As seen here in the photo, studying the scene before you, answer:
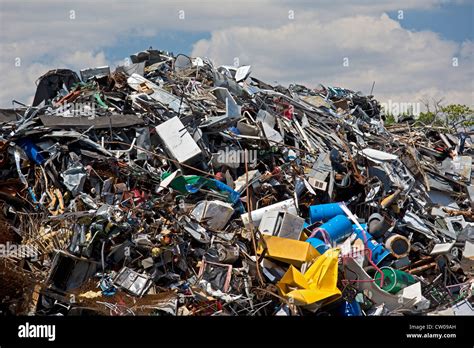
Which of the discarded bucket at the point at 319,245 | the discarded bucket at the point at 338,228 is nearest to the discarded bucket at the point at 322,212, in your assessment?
the discarded bucket at the point at 338,228

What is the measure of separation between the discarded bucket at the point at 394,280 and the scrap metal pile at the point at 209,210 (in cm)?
2

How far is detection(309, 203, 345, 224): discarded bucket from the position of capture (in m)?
9.29

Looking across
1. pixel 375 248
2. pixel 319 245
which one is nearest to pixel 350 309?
pixel 319 245

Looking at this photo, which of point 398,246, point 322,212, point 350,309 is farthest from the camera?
point 322,212

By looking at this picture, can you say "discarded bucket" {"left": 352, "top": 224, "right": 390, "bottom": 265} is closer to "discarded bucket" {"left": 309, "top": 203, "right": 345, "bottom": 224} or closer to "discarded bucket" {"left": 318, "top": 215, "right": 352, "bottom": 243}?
"discarded bucket" {"left": 318, "top": 215, "right": 352, "bottom": 243}

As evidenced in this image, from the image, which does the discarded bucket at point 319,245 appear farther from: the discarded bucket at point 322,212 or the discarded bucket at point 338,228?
the discarded bucket at point 322,212

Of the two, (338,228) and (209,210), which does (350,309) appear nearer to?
(338,228)

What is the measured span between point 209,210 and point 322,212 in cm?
172

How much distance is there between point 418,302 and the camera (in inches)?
329

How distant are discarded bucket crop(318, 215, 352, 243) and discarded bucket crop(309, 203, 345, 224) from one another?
15 cm

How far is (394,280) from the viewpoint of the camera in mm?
8641

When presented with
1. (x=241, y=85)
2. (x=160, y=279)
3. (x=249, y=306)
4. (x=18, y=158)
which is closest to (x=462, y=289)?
(x=249, y=306)

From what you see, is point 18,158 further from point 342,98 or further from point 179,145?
point 342,98

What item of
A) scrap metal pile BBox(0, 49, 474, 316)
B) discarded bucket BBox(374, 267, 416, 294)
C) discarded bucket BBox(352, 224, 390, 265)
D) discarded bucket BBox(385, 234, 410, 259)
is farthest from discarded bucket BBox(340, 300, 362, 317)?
discarded bucket BBox(385, 234, 410, 259)
